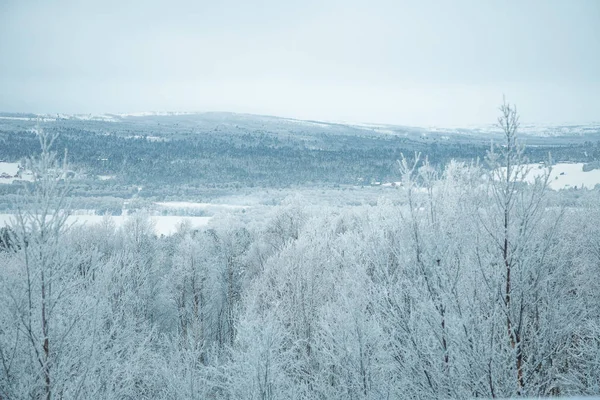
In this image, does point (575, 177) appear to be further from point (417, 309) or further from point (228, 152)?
point (228, 152)

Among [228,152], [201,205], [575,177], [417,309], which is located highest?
[228,152]

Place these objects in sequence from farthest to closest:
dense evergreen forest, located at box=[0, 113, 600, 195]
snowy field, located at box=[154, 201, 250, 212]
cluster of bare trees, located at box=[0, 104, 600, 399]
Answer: dense evergreen forest, located at box=[0, 113, 600, 195] < snowy field, located at box=[154, 201, 250, 212] < cluster of bare trees, located at box=[0, 104, 600, 399]

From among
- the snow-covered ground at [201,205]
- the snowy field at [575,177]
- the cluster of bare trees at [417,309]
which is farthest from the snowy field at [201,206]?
the cluster of bare trees at [417,309]

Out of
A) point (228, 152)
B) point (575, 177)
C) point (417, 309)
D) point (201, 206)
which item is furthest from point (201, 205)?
point (417, 309)

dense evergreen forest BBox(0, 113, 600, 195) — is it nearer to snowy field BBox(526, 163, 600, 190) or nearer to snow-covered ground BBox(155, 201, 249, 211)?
snowy field BBox(526, 163, 600, 190)

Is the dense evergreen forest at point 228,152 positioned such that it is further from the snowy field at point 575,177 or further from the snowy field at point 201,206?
the snowy field at point 201,206

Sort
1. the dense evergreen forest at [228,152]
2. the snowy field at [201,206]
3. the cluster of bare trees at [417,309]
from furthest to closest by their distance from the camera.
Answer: the dense evergreen forest at [228,152]
the snowy field at [201,206]
the cluster of bare trees at [417,309]

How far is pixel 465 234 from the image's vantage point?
343 inches

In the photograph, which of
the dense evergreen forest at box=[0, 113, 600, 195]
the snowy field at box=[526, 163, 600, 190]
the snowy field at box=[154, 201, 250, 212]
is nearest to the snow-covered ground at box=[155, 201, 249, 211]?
the snowy field at box=[154, 201, 250, 212]

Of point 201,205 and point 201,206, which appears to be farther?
point 201,205

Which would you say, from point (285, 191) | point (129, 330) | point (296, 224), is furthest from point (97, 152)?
point (129, 330)

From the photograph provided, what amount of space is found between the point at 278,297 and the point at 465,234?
14.5 meters

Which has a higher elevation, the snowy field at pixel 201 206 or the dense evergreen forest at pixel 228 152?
the dense evergreen forest at pixel 228 152

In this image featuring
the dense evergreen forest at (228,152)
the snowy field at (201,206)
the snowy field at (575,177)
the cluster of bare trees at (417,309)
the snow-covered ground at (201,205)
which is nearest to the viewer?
the cluster of bare trees at (417,309)
